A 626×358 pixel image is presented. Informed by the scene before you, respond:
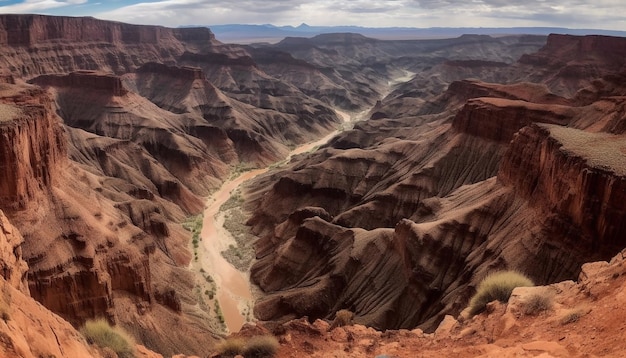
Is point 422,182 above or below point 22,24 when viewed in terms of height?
below

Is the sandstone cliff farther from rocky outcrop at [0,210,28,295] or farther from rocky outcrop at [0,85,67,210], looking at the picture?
rocky outcrop at [0,85,67,210]

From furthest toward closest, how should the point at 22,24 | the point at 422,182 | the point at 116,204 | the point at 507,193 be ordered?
the point at 22,24, the point at 422,182, the point at 116,204, the point at 507,193

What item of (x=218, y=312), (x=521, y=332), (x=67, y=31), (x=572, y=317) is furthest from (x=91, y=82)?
(x=572, y=317)

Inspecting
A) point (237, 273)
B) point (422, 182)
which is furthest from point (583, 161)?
point (237, 273)

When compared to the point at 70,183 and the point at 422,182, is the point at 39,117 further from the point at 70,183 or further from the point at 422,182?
the point at 422,182

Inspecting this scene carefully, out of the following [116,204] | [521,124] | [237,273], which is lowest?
[237,273]

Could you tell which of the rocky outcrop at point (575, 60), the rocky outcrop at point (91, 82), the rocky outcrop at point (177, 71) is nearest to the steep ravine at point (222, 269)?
the rocky outcrop at point (91, 82)

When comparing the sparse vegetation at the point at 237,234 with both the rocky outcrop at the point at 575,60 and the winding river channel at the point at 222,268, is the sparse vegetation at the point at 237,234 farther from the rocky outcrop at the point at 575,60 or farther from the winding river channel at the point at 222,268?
the rocky outcrop at the point at 575,60
